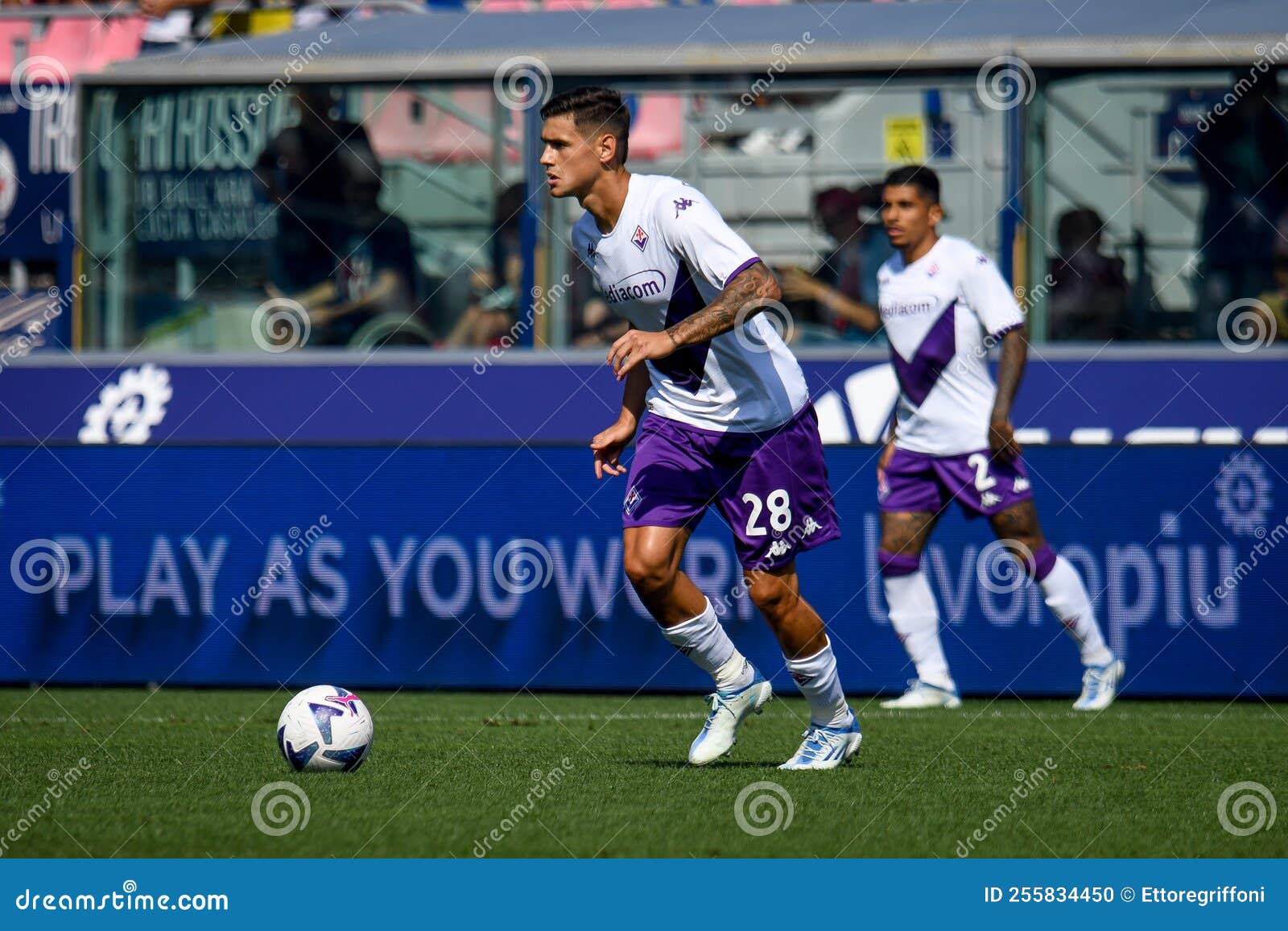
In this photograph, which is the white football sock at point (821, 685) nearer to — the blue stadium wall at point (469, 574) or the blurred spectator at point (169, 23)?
the blue stadium wall at point (469, 574)

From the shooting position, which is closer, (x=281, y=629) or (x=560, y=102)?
(x=560, y=102)

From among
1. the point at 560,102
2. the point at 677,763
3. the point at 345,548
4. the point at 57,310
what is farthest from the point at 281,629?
the point at 57,310

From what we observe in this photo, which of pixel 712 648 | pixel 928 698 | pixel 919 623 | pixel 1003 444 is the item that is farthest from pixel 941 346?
pixel 712 648

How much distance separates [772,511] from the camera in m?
6.12

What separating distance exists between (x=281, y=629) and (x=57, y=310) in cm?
578

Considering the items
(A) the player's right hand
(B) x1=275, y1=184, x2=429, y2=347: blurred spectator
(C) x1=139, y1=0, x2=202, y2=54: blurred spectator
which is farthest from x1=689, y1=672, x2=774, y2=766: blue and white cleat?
(C) x1=139, y1=0, x2=202, y2=54: blurred spectator

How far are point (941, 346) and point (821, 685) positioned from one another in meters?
2.96

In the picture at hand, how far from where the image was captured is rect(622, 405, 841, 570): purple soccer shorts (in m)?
6.11

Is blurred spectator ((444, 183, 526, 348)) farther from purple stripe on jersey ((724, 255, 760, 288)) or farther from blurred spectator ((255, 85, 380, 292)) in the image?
purple stripe on jersey ((724, 255, 760, 288))

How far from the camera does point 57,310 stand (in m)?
14.1

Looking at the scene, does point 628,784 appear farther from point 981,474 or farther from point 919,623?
point 981,474

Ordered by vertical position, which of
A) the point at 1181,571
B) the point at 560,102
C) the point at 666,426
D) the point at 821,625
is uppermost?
the point at 560,102

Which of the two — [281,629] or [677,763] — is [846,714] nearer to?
[677,763]

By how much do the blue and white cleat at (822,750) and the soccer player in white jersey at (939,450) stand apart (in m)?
2.33
